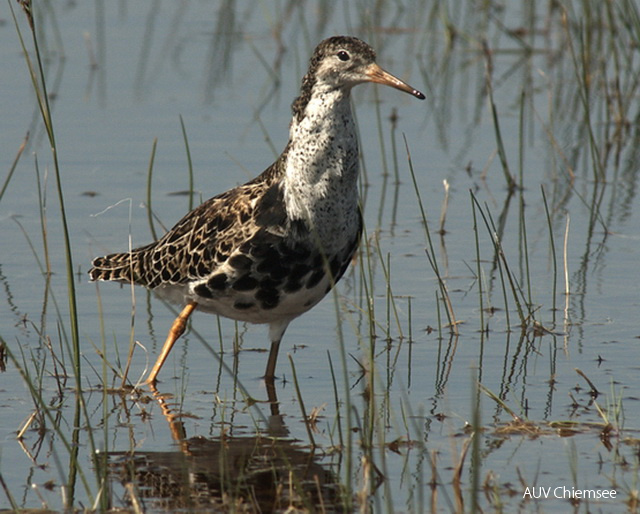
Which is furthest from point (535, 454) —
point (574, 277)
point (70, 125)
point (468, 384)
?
point (70, 125)

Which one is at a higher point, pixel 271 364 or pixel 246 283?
pixel 246 283

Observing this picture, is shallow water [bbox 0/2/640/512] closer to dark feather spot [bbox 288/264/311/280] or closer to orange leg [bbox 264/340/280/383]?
orange leg [bbox 264/340/280/383]

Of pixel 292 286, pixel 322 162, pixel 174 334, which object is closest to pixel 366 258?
pixel 174 334

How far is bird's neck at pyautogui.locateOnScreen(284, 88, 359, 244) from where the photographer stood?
8.03m

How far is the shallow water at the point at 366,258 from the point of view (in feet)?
24.1

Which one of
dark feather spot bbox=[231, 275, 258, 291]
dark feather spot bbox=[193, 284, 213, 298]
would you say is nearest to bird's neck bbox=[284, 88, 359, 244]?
dark feather spot bbox=[231, 275, 258, 291]

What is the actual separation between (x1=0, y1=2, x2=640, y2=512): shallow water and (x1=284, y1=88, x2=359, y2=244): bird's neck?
1.75 feet

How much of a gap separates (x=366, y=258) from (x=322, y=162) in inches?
110

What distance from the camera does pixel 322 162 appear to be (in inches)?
317

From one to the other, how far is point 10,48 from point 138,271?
26.5 feet

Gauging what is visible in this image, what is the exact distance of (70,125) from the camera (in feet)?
46.2

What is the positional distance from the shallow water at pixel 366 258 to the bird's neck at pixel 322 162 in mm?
532

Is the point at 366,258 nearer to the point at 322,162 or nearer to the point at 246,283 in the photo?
the point at 246,283

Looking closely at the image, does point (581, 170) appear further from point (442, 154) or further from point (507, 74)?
point (507, 74)
